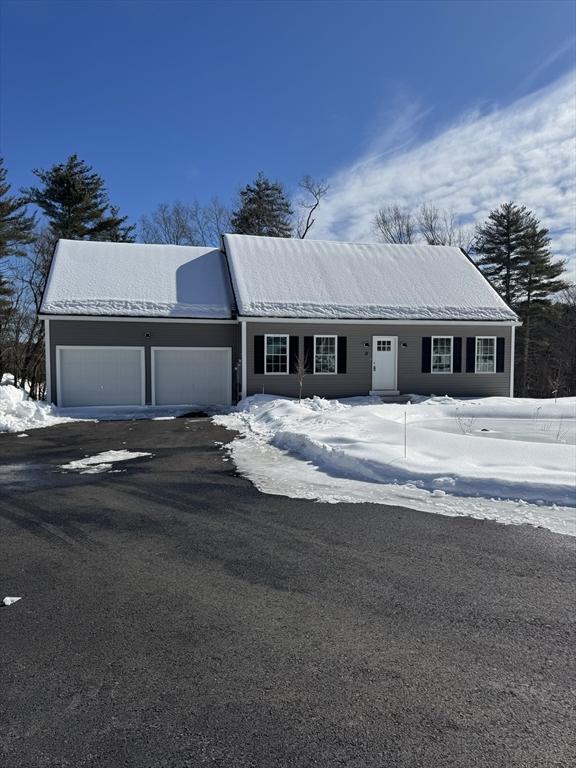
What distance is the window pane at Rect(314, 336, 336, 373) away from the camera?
17734 mm

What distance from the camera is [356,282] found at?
19281 millimetres

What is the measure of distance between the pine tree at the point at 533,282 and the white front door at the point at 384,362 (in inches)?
755

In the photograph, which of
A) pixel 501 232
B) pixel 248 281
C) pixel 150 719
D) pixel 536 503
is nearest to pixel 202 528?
pixel 150 719

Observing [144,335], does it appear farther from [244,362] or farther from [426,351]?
[426,351]

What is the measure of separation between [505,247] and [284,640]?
36291 mm

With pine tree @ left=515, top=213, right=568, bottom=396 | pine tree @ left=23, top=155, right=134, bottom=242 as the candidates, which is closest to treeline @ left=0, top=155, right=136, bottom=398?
pine tree @ left=23, top=155, right=134, bottom=242

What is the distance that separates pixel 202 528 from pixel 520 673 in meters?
3.20

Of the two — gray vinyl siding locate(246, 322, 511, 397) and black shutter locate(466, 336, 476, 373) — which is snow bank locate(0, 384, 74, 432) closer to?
gray vinyl siding locate(246, 322, 511, 397)

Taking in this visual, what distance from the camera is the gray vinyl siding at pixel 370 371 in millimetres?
17344

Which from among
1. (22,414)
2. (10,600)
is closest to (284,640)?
(10,600)

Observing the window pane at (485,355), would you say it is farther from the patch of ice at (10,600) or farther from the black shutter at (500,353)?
the patch of ice at (10,600)

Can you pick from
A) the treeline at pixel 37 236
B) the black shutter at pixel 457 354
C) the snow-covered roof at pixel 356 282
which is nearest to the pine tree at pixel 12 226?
the treeline at pixel 37 236

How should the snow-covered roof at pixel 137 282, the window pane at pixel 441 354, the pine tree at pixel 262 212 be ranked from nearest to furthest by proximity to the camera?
the snow-covered roof at pixel 137 282 → the window pane at pixel 441 354 → the pine tree at pixel 262 212

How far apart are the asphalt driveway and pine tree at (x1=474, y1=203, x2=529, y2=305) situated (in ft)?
109
